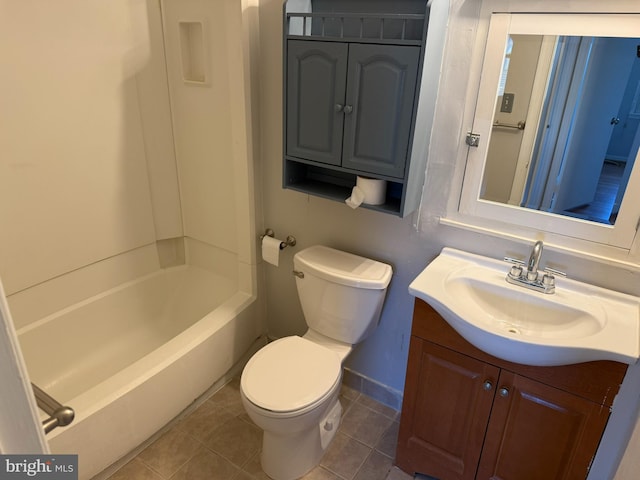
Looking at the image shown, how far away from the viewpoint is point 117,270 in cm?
222

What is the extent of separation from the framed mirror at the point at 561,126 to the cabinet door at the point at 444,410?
534mm

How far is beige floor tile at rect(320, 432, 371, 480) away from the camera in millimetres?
1779

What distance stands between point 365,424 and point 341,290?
70cm

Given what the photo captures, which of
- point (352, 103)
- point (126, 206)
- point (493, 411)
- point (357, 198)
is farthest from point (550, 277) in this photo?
point (126, 206)

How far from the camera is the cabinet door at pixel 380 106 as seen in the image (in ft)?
4.61

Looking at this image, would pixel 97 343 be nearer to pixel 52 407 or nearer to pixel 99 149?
pixel 99 149

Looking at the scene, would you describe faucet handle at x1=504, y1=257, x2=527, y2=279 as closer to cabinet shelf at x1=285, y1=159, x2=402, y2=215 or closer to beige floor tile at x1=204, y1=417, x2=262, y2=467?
cabinet shelf at x1=285, y1=159, x2=402, y2=215

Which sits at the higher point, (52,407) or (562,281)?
(52,407)

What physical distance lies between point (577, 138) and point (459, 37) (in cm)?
50

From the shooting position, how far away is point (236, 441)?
1.89 m

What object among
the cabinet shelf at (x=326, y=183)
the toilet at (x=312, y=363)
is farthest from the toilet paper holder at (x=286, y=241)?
the cabinet shelf at (x=326, y=183)

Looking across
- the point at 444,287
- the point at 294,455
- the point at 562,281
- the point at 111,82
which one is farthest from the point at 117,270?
the point at 562,281

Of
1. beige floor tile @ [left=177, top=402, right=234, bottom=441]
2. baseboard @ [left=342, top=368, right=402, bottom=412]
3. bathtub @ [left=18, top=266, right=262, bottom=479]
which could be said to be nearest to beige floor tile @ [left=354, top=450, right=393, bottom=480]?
baseboard @ [left=342, top=368, right=402, bottom=412]

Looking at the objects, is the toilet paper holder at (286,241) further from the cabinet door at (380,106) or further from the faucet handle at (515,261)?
the faucet handle at (515,261)
